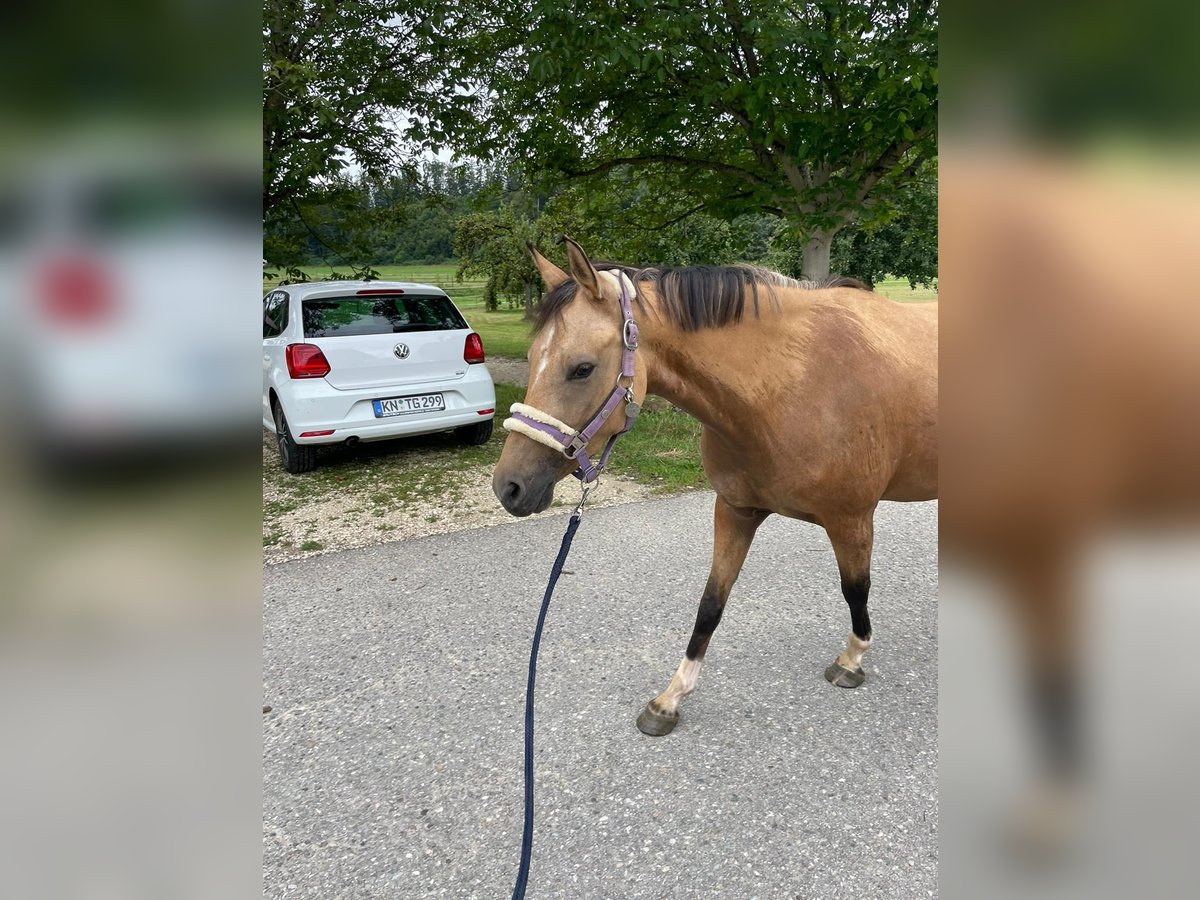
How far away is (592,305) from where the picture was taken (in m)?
1.96

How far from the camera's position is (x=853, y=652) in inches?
112

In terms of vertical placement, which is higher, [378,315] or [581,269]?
[581,269]

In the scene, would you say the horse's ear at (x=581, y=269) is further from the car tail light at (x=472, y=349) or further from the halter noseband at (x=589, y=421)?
the car tail light at (x=472, y=349)

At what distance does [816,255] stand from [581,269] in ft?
21.0

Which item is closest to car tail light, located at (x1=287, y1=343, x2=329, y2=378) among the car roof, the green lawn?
the car roof

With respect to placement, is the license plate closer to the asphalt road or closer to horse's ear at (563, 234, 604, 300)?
the asphalt road

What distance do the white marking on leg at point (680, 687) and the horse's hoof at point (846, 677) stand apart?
0.66 metres

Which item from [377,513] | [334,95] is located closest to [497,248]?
[334,95]

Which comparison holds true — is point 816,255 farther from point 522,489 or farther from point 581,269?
point 522,489

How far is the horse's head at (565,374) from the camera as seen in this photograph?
1.90 m

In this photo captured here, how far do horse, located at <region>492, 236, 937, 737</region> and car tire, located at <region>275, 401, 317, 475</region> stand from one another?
14.8 ft
